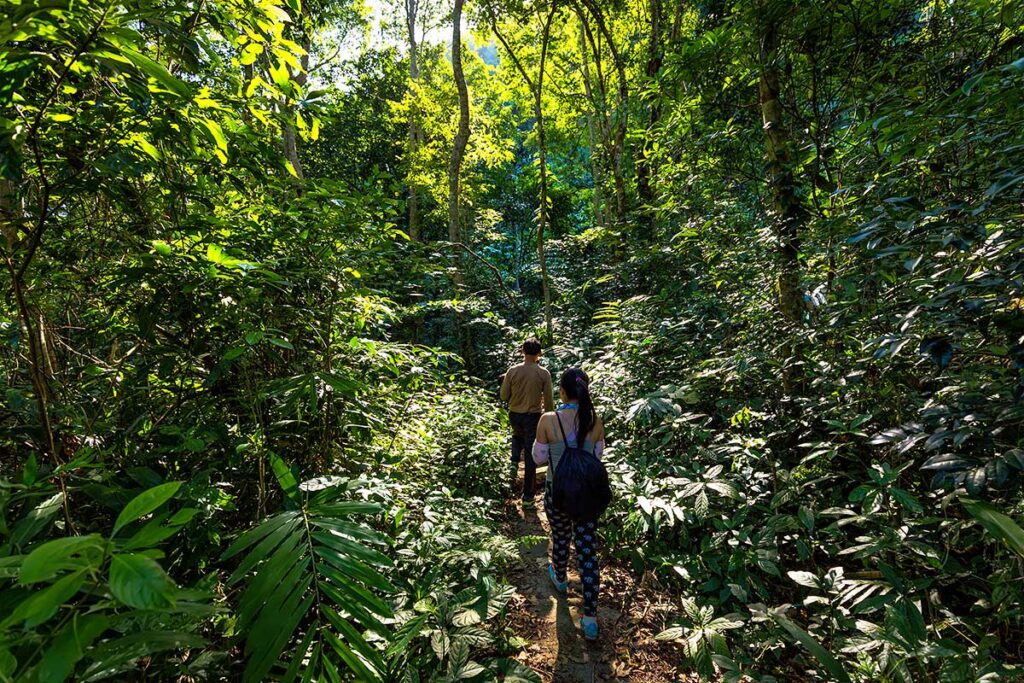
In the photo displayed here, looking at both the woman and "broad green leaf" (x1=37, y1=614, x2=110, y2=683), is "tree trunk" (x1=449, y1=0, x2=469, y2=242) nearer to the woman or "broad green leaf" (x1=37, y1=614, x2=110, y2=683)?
the woman

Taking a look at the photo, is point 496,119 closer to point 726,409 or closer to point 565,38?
point 565,38

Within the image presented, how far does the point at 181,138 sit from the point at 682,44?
4.72 metres

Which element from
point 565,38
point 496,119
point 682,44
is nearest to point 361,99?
point 496,119

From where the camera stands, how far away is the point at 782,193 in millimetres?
4137

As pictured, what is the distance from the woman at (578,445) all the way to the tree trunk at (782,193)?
208 cm

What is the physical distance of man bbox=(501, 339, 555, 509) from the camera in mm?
5176

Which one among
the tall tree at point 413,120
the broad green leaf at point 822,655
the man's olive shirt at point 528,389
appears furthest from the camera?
the tall tree at point 413,120

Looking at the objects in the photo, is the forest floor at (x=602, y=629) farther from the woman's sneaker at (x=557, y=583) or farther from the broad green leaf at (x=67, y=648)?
the broad green leaf at (x=67, y=648)

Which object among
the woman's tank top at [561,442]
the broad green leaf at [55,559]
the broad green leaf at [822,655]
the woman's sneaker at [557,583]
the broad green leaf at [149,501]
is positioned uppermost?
the broad green leaf at [149,501]

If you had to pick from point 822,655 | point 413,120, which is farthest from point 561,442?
point 413,120

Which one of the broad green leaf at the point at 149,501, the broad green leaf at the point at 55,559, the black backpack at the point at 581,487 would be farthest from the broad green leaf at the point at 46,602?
the black backpack at the point at 581,487

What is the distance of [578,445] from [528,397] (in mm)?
1992

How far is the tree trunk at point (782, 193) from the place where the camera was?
3969 millimetres

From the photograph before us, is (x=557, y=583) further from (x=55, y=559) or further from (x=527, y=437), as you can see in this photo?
(x=55, y=559)
